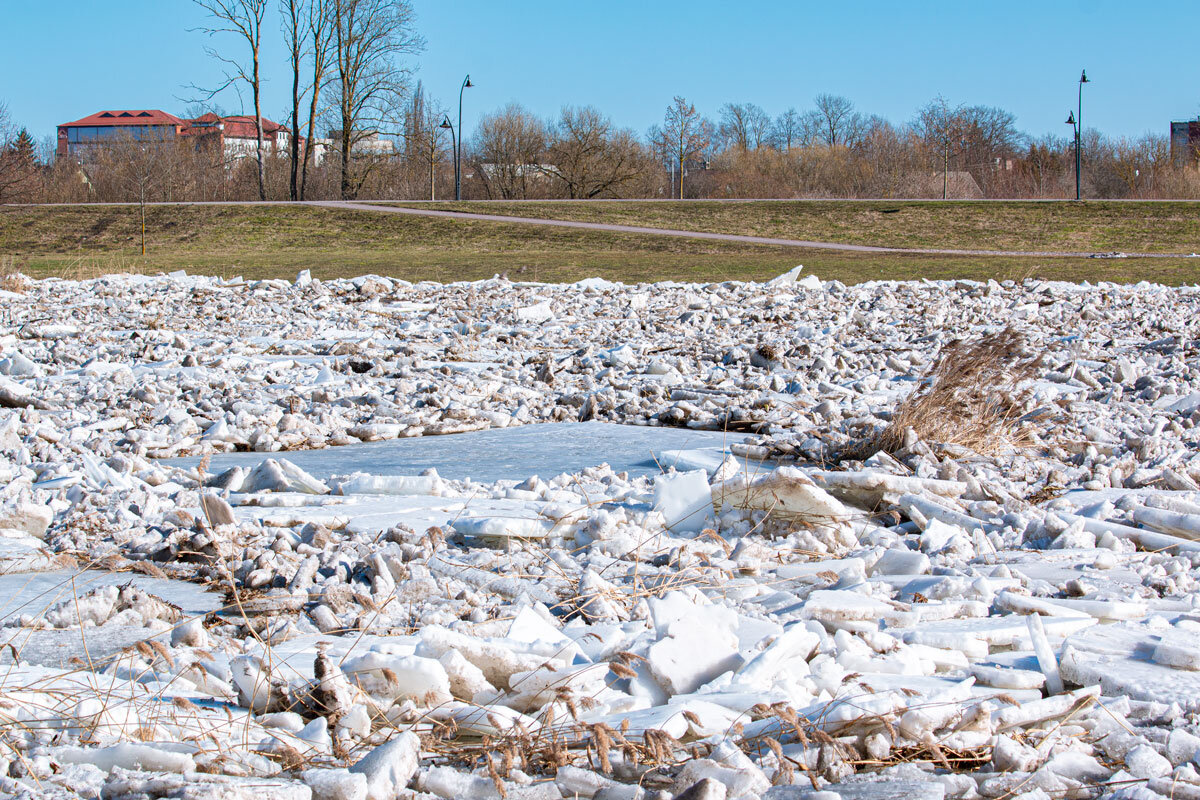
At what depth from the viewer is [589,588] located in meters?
2.41

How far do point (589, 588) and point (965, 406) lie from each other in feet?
7.26

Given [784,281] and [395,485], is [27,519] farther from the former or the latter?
[784,281]

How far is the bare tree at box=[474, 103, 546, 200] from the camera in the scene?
3794cm

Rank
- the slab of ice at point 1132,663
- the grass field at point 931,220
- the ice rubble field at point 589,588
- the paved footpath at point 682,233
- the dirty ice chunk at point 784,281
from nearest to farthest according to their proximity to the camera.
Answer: the ice rubble field at point 589,588, the slab of ice at point 1132,663, the dirty ice chunk at point 784,281, the paved footpath at point 682,233, the grass field at point 931,220

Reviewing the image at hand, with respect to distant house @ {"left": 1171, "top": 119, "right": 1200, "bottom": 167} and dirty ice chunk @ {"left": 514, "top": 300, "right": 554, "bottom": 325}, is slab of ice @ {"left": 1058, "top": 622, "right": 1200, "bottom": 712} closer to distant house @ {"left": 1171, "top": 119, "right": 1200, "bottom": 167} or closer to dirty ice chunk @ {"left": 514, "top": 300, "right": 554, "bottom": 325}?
dirty ice chunk @ {"left": 514, "top": 300, "right": 554, "bottom": 325}

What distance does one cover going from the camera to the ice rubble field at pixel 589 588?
1606 millimetres

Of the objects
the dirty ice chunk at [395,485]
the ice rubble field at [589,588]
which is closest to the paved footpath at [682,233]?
the ice rubble field at [589,588]

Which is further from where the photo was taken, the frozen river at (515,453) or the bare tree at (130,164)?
the bare tree at (130,164)

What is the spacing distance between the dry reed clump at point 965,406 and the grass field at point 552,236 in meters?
8.85

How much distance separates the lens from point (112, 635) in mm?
2164

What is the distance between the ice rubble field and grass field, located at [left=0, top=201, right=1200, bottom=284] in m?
8.27

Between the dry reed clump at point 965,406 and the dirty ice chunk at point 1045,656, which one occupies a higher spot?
the dry reed clump at point 965,406

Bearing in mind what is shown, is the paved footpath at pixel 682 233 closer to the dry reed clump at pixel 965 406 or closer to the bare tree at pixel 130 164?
the bare tree at pixel 130 164

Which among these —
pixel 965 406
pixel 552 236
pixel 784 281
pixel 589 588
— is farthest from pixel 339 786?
pixel 552 236
